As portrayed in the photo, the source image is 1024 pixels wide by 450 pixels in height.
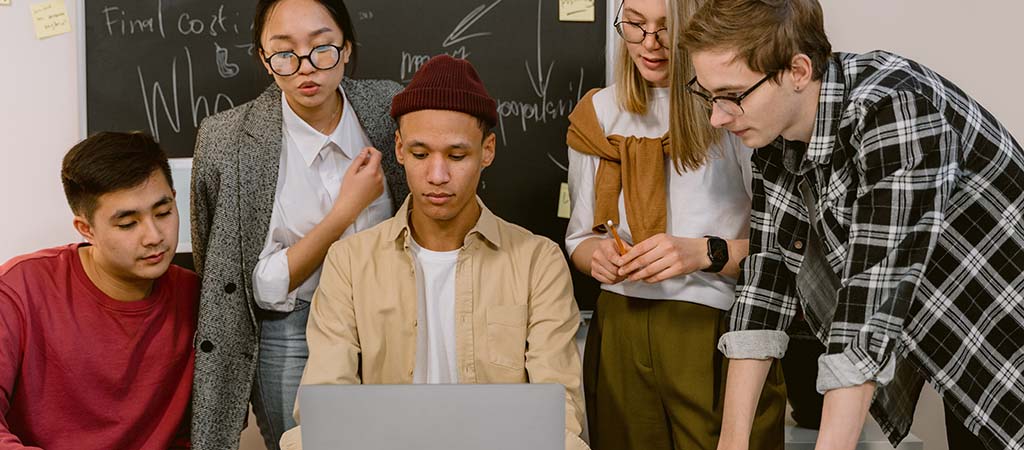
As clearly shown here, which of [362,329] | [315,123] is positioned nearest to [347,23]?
[315,123]

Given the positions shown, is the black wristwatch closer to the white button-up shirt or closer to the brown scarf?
the brown scarf

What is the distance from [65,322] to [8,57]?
93 cm

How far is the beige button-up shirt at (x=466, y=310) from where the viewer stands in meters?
1.75

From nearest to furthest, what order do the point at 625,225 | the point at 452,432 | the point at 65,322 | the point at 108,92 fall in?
1. the point at 452,432
2. the point at 65,322
3. the point at 625,225
4. the point at 108,92

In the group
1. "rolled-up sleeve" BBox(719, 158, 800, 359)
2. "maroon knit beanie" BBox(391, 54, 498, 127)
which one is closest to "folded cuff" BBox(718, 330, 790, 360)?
"rolled-up sleeve" BBox(719, 158, 800, 359)

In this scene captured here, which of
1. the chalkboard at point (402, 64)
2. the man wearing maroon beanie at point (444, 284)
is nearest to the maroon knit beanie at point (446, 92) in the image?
the man wearing maroon beanie at point (444, 284)

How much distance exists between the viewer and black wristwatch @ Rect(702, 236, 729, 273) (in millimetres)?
1737

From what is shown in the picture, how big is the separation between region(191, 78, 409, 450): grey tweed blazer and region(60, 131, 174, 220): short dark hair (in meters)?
0.16

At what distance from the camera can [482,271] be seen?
1.81 meters

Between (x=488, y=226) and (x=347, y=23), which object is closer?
(x=488, y=226)

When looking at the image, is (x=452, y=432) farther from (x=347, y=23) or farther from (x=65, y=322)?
(x=347, y=23)

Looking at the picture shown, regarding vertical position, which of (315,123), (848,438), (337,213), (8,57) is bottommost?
(848,438)

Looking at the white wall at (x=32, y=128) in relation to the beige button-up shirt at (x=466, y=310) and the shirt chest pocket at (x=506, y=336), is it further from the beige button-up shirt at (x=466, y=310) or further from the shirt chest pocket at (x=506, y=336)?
the shirt chest pocket at (x=506, y=336)

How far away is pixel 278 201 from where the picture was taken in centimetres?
198
